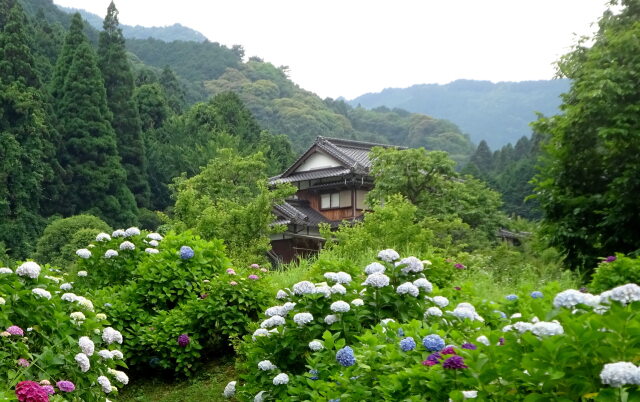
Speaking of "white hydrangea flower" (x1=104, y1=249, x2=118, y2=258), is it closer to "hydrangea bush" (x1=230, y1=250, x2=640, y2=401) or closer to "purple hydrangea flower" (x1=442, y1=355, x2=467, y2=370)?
"hydrangea bush" (x1=230, y1=250, x2=640, y2=401)

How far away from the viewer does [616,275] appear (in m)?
5.96

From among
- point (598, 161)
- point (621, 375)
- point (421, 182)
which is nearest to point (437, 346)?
point (621, 375)

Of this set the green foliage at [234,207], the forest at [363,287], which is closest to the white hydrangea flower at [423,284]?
the forest at [363,287]

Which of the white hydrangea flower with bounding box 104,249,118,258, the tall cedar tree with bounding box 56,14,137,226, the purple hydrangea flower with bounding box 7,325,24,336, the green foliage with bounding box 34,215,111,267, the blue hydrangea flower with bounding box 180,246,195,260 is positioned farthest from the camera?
the tall cedar tree with bounding box 56,14,137,226

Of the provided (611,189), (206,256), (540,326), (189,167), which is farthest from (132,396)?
(189,167)

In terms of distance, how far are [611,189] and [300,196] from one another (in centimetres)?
2025

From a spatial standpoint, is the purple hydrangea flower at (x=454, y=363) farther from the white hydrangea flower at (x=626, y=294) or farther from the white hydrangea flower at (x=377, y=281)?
the white hydrangea flower at (x=377, y=281)

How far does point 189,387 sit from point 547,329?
456 centimetres

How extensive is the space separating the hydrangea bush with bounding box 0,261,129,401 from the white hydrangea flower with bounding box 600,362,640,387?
2719mm

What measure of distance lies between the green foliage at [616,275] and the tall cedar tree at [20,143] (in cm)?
2445

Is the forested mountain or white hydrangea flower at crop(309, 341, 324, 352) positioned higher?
the forested mountain

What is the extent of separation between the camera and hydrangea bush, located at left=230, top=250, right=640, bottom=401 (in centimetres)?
225

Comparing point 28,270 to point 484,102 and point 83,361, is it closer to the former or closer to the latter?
point 83,361

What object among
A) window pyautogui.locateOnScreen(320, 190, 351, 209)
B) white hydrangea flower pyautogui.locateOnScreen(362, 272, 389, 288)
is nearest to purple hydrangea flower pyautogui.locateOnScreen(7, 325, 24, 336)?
white hydrangea flower pyautogui.locateOnScreen(362, 272, 389, 288)
